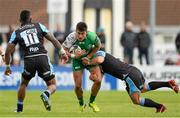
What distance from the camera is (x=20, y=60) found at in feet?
119

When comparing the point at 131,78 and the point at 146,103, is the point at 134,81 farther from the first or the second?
the point at 146,103

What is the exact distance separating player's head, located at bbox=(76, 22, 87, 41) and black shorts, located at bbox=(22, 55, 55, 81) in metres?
0.87

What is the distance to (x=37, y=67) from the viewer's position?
1980 cm

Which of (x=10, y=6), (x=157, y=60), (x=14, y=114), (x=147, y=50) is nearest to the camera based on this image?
(x=14, y=114)

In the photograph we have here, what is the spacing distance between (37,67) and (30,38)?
64cm

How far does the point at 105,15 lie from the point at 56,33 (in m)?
8.76

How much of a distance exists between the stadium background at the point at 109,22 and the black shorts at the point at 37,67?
7569mm

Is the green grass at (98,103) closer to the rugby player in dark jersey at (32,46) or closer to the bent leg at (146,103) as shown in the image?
the bent leg at (146,103)

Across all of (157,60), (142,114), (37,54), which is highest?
(37,54)

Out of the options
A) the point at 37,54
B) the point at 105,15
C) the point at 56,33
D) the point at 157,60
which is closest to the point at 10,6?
the point at 105,15

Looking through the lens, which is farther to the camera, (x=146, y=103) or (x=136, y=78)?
(x=136, y=78)

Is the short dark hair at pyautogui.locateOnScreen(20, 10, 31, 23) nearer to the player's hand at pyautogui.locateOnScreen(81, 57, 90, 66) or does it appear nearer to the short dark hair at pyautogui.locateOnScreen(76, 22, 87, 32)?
the short dark hair at pyautogui.locateOnScreen(76, 22, 87, 32)

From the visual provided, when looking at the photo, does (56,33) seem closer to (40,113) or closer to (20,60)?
(20,60)

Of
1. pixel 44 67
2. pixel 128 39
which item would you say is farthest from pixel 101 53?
pixel 128 39
